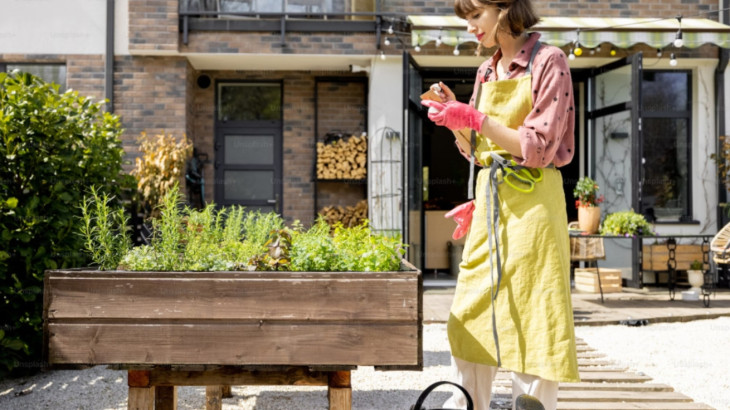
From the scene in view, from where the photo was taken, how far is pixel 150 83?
8.77 meters

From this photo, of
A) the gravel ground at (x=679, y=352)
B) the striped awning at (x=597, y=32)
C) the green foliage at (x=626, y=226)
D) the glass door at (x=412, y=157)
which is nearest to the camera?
the gravel ground at (x=679, y=352)

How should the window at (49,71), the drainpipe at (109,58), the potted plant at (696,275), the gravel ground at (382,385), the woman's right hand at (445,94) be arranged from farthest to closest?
the window at (49,71) < the drainpipe at (109,58) < the potted plant at (696,275) < the gravel ground at (382,385) < the woman's right hand at (445,94)

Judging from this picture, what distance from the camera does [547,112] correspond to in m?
1.83

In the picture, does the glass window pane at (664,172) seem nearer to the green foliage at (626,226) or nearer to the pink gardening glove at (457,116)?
the green foliage at (626,226)

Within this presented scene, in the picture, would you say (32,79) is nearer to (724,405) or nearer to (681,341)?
(724,405)

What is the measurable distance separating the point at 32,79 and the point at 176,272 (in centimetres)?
251

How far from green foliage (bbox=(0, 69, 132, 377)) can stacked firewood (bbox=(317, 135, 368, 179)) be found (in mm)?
5145

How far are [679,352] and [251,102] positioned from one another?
650 centimetres

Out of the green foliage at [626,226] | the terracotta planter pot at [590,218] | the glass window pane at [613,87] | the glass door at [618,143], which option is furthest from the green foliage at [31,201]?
the glass window pane at [613,87]

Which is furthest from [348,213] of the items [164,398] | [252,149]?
[164,398]

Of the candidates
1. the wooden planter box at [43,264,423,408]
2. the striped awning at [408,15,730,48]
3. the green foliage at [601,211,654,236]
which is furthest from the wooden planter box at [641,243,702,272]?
the wooden planter box at [43,264,423,408]

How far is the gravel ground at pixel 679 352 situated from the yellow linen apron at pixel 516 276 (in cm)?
240

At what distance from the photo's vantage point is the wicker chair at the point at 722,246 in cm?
749

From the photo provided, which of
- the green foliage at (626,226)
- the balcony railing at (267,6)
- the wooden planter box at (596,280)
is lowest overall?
the wooden planter box at (596,280)
